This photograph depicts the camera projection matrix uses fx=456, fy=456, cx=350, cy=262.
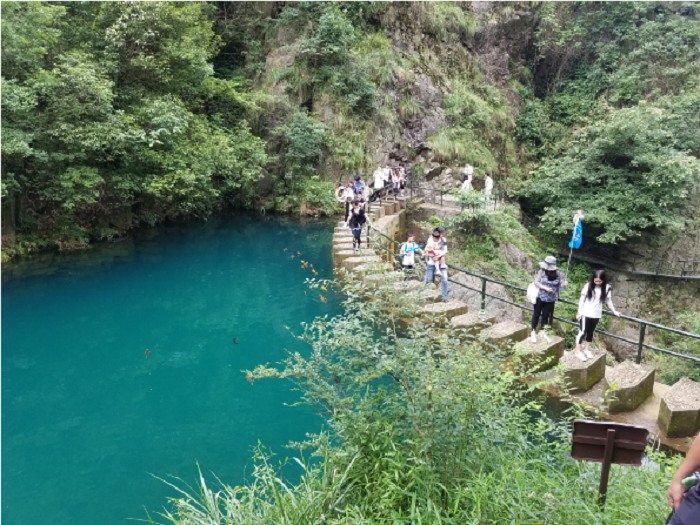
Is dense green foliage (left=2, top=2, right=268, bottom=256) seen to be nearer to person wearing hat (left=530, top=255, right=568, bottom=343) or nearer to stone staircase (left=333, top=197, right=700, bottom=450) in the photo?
stone staircase (left=333, top=197, right=700, bottom=450)

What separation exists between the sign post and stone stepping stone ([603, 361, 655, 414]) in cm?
281

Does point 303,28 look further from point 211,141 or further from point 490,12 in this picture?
point 490,12

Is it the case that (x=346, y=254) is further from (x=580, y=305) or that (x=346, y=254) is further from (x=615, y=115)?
(x=615, y=115)

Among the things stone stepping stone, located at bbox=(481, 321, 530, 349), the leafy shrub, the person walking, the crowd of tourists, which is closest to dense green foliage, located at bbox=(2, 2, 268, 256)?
the crowd of tourists

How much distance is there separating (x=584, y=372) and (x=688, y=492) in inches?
159

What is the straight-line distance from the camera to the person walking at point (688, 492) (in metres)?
2.21

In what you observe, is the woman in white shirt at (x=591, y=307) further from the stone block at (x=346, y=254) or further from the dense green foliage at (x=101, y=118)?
the dense green foliage at (x=101, y=118)

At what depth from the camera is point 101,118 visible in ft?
48.0

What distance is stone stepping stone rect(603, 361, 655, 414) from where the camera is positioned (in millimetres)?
5648

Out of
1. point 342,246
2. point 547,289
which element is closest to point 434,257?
point 547,289

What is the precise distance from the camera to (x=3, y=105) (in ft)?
40.8

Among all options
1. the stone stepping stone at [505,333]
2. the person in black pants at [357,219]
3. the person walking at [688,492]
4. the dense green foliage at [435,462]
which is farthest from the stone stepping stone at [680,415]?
the person in black pants at [357,219]

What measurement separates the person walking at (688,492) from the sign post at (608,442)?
60 centimetres

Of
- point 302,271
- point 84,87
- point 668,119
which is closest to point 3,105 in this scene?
point 84,87
